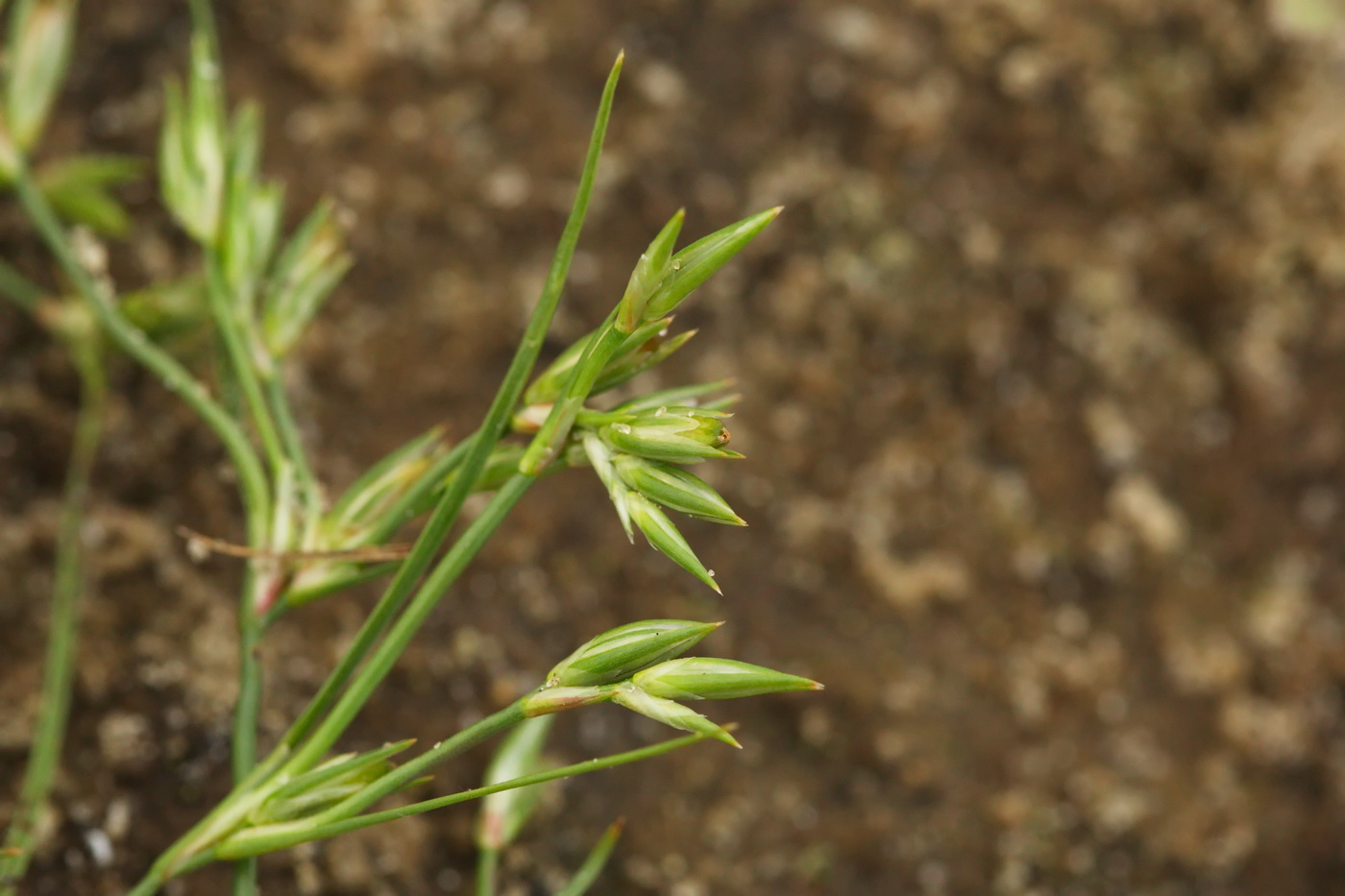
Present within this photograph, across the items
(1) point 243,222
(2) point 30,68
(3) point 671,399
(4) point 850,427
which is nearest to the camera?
(3) point 671,399

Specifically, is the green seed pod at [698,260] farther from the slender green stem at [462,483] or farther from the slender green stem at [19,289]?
the slender green stem at [19,289]

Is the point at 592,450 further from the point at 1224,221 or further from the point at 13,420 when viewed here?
the point at 1224,221

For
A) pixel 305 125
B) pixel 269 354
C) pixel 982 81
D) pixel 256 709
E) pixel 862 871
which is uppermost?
pixel 982 81

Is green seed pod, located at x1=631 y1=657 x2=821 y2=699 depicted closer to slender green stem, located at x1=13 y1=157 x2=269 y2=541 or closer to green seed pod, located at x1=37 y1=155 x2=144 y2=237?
slender green stem, located at x1=13 y1=157 x2=269 y2=541

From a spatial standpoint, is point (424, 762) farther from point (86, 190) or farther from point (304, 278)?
point (86, 190)

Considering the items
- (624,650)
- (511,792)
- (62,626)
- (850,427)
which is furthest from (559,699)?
(850,427)

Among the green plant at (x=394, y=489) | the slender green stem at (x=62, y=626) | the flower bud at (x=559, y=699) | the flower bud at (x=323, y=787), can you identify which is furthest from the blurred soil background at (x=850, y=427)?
the flower bud at (x=559, y=699)

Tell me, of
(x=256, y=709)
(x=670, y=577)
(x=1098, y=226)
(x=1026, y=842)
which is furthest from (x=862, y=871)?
(x=1098, y=226)

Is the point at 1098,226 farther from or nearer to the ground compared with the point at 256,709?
farther from the ground
